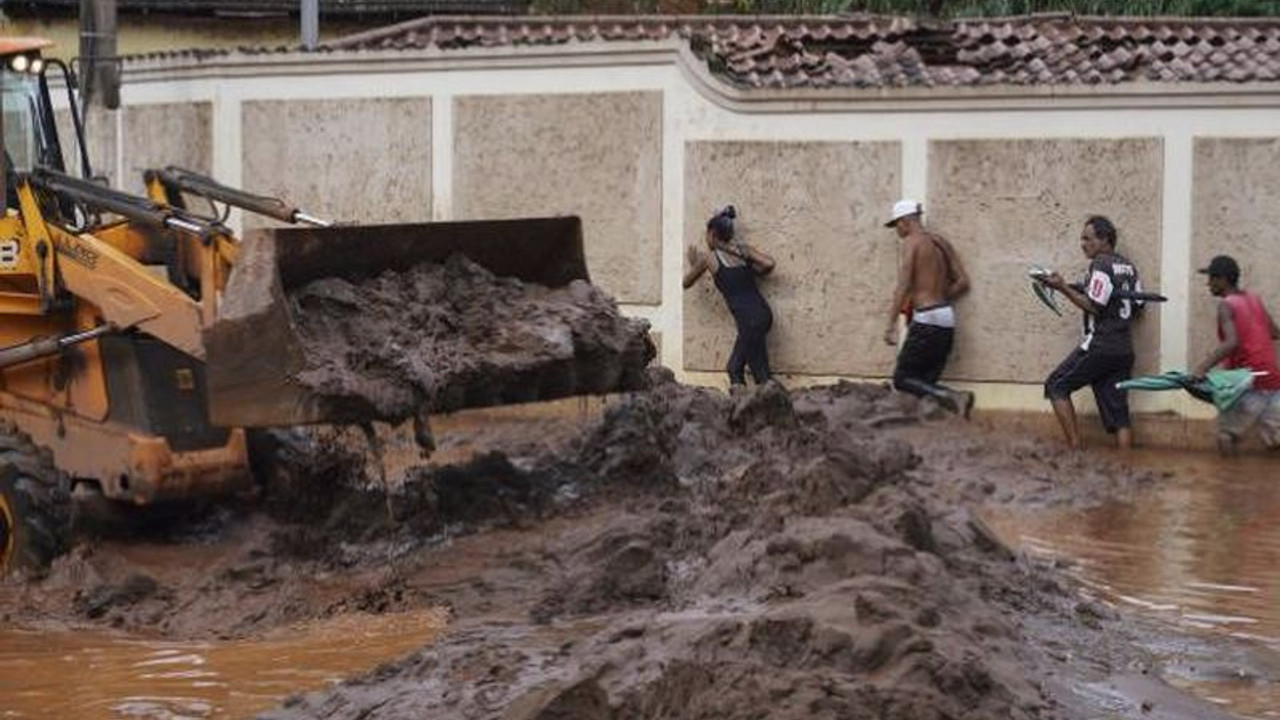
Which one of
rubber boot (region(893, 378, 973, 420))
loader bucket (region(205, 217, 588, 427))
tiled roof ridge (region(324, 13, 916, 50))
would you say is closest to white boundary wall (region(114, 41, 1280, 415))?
rubber boot (region(893, 378, 973, 420))

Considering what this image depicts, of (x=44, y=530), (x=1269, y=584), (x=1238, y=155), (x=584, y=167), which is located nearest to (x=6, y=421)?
(x=44, y=530)

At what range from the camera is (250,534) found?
11.3 metres

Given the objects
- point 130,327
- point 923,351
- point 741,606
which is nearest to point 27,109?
point 130,327

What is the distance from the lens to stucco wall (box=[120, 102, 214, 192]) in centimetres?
2039

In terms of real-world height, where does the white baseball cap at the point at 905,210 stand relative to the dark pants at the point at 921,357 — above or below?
above

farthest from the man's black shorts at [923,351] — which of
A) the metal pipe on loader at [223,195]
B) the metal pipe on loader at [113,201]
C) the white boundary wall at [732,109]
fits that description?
the metal pipe on loader at [113,201]

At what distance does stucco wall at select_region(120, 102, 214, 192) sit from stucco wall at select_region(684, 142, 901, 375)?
535 cm

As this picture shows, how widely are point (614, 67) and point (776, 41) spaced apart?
2.05 m

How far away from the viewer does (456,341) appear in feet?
35.2

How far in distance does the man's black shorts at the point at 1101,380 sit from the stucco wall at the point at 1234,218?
80cm

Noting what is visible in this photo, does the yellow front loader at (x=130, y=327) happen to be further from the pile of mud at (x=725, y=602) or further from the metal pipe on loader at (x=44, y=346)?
the pile of mud at (x=725, y=602)

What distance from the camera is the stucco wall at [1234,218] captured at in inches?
631

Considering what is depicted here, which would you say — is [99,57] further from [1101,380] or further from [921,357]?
[1101,380]

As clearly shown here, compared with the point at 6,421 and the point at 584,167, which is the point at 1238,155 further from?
the point at 6,421
